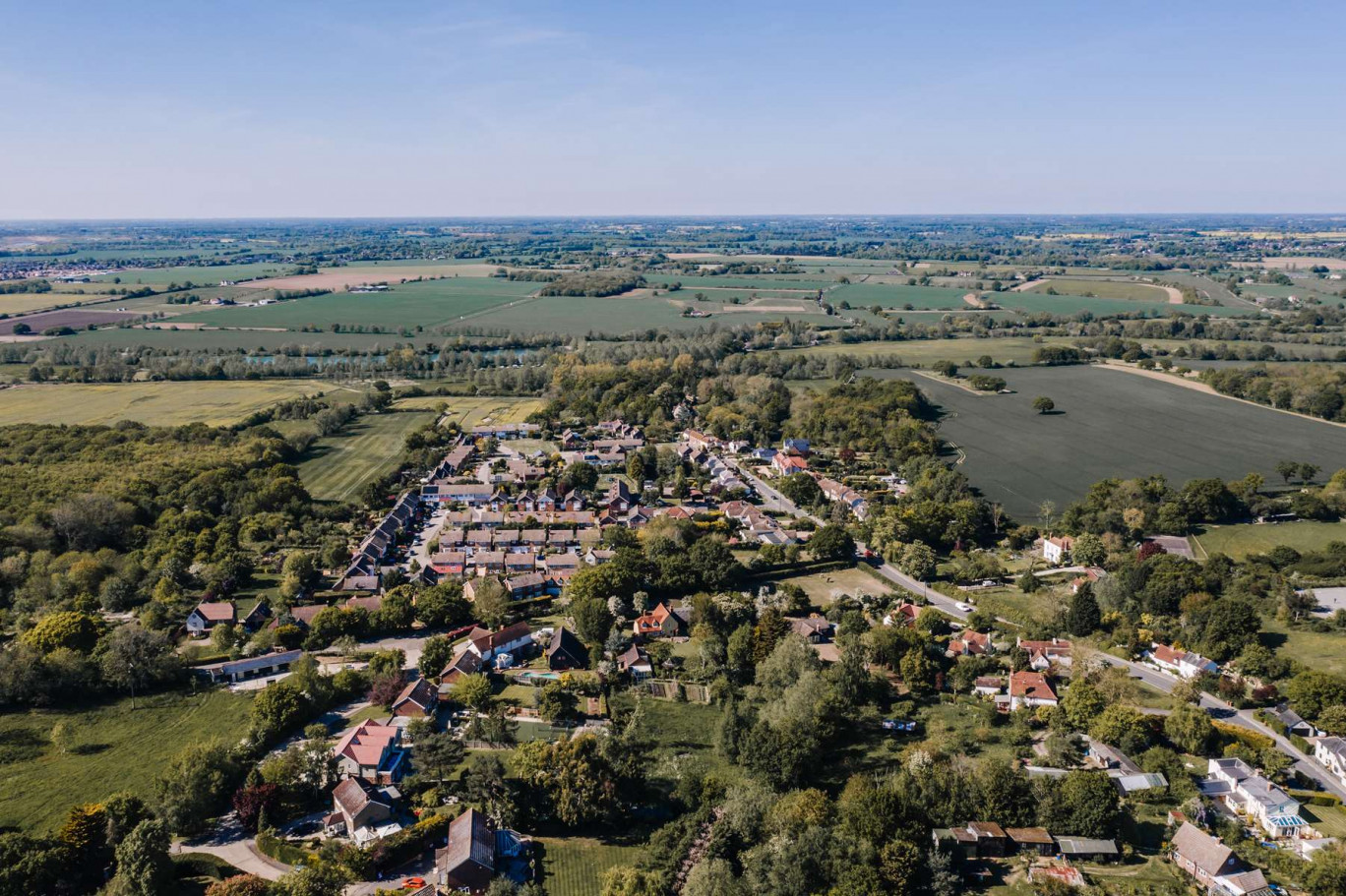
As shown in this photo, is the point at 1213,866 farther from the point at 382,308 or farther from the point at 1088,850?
the point at 382,308

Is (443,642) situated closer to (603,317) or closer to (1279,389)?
(1279,389)

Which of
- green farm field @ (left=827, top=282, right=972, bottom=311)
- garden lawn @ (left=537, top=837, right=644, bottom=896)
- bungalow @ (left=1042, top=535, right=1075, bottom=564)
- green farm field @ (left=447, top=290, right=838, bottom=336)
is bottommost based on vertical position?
garden lawn @ (left=537, top=837, right=644, bottom=896)

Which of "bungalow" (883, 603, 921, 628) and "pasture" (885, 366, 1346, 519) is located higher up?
"pasture" (885, 366, 1346, 519)

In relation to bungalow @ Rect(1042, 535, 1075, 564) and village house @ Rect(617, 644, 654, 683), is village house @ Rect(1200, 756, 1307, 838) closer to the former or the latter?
bungalow @ Rect(1042, 535, 1075, 564)

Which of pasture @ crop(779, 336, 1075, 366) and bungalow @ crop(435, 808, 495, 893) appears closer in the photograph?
bungalow @ crop(435, 808, 495, 893)

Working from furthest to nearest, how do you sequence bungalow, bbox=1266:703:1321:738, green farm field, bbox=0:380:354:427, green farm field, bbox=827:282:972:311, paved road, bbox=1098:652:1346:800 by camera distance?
green farm field, bbox=827:282:972:311, green farm field, bbox=0:380:354:427, bungalow, bbox=1266:703:1321:738, paved road, bbox=1098:652:1346:800

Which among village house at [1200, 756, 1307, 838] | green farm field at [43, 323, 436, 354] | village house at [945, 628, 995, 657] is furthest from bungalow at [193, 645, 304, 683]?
green farm field at [43, 323, 436, 354]

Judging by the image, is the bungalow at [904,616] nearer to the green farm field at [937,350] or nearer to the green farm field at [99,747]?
the green farm field at [99,747]
